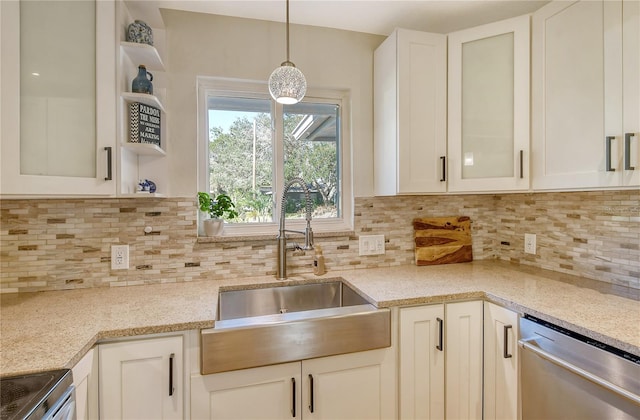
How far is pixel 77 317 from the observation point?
3.82 feet

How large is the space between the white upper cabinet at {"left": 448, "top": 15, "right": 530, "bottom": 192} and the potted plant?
1224mm

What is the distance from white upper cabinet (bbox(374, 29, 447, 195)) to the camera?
1.68 meters

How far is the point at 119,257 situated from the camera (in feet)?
5.20

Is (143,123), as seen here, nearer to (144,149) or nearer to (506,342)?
(144,149)

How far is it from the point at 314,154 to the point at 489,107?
3.29 ft

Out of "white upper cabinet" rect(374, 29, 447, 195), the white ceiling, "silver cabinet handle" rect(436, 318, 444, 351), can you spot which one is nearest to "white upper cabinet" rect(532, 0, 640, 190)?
the white ceiling

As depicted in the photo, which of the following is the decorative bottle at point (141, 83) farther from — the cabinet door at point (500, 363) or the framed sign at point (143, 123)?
the cabinet door at point (500, 363)

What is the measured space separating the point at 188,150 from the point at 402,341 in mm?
1428

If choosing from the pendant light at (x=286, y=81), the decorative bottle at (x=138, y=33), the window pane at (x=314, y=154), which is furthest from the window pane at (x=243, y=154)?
the pendant light at (x=286, y=81)

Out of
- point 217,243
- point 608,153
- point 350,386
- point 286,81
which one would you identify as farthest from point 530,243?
point 217,243

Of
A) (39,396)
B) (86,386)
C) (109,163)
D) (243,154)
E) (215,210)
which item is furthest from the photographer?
(243,154)

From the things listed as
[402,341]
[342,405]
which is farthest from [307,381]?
[402,341]

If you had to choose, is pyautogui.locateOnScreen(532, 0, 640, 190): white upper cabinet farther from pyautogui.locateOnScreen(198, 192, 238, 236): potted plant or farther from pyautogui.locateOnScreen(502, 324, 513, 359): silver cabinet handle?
pyautogui.locateOnScreen(198, 192, 238, 236): potted plant

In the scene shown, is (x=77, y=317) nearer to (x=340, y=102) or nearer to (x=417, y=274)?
(x=417, y=274)
